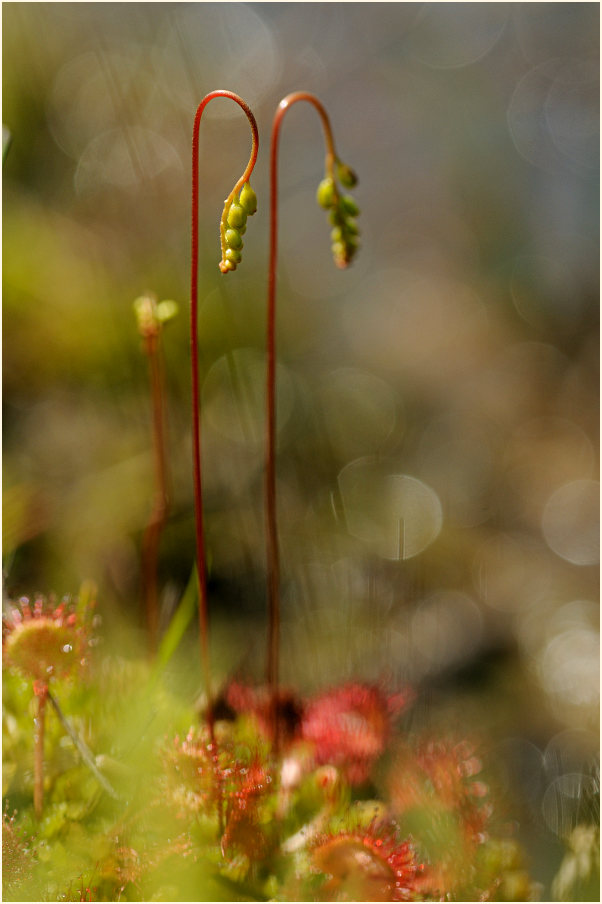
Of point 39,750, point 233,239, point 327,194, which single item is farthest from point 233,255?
point 39,750

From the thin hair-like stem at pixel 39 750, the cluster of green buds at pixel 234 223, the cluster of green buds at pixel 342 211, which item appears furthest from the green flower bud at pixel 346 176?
the thin hair-like stem at pixel 39 750

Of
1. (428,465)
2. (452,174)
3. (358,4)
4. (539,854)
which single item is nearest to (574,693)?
(428,465)

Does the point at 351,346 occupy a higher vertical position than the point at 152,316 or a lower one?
higher

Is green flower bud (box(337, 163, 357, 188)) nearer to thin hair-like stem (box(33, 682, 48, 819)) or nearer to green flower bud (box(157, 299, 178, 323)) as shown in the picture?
green flower bud (box(157, 299, 178, 323))

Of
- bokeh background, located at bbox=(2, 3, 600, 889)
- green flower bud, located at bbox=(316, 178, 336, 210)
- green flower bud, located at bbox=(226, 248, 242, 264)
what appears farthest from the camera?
bokeh background, located at bbox=(2, 3, 600, 889)

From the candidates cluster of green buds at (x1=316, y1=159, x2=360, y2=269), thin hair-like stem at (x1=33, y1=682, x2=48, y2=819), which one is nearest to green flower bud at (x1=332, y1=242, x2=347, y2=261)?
cluster of green buds at (x1=316, y1=159, x2=360, y2=269)

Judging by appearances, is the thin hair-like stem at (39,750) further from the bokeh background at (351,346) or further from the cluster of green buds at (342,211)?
the cluster of green buds at (342,211)

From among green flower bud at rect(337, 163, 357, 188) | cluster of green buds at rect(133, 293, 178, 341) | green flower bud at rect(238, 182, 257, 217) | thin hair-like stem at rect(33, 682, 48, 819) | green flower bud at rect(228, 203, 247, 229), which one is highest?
green flower bud at rect(337, 163, 357, 188)

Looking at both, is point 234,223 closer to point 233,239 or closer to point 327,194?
point 233,239
